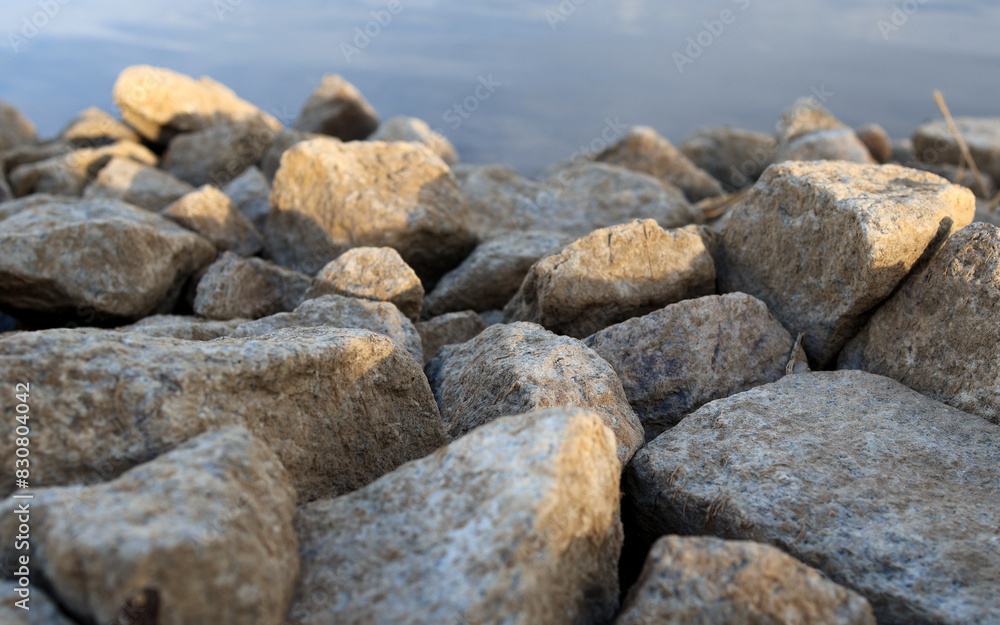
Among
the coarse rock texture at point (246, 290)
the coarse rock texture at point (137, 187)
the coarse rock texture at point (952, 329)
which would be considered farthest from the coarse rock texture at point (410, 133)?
the coarse rock texture at point (952, 329)

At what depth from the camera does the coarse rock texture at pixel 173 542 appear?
1643 millimetres

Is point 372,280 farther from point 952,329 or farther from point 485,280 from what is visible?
point 952,329

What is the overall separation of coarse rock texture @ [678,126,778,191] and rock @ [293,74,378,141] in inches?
205

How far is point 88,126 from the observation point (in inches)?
416

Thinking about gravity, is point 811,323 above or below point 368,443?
above

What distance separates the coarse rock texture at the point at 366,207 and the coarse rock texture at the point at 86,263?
921mm

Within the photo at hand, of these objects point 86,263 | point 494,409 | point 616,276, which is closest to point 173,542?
point 494,409


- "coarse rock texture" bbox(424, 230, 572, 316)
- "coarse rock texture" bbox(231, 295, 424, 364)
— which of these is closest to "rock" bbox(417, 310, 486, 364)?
"coarse rock texture" bbox(231, 295, 424, 364)

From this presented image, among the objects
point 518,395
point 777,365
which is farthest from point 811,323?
point 518,395

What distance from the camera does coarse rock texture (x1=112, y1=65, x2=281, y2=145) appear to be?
354 inches

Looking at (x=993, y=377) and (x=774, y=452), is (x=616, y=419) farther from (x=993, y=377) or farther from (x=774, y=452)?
(x=993, y=377)

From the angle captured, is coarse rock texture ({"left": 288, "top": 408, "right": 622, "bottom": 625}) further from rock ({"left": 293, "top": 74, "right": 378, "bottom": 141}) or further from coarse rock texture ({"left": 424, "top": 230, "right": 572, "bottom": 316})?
rock ({"left": 293, "top": 74, "right": 378, "bottom": 141})

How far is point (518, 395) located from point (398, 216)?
2425 millimetres

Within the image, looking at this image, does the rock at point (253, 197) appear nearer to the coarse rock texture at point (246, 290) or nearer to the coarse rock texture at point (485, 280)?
the coarse rock texture at point (246, 290)
